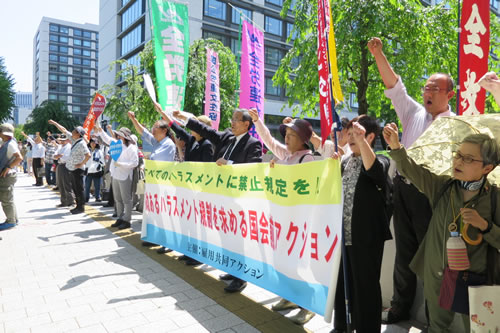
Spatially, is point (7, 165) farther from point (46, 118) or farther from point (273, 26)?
point (46, 118)

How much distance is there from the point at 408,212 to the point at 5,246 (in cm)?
594

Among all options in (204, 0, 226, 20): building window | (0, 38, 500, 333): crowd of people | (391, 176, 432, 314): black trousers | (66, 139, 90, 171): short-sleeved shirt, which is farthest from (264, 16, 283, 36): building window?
(391, 176, 432, 314): black trousers

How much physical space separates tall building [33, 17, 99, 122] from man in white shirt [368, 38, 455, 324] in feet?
330

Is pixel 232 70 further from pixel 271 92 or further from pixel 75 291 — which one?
pixel 271 92

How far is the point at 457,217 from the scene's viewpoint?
2104 millimetres

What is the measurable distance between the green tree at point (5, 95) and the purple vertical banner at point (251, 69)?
100 ft

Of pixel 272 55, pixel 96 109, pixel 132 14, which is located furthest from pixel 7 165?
pixel 132 14

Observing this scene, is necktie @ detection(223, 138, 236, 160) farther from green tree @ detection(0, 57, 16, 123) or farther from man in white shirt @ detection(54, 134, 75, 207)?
green tree @ detection(0, 57, 16, 123)

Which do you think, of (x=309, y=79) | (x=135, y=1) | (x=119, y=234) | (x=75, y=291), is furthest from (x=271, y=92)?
(x=75, y=291)

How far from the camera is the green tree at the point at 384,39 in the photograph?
10.1 m

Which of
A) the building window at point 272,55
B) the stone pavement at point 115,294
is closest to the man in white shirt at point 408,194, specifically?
the stone pavement at point 115,294

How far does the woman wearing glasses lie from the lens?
2004mm

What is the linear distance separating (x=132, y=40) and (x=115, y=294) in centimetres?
4196

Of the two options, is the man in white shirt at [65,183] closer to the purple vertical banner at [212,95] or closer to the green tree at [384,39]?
the purple vertical banner at [212,95]
